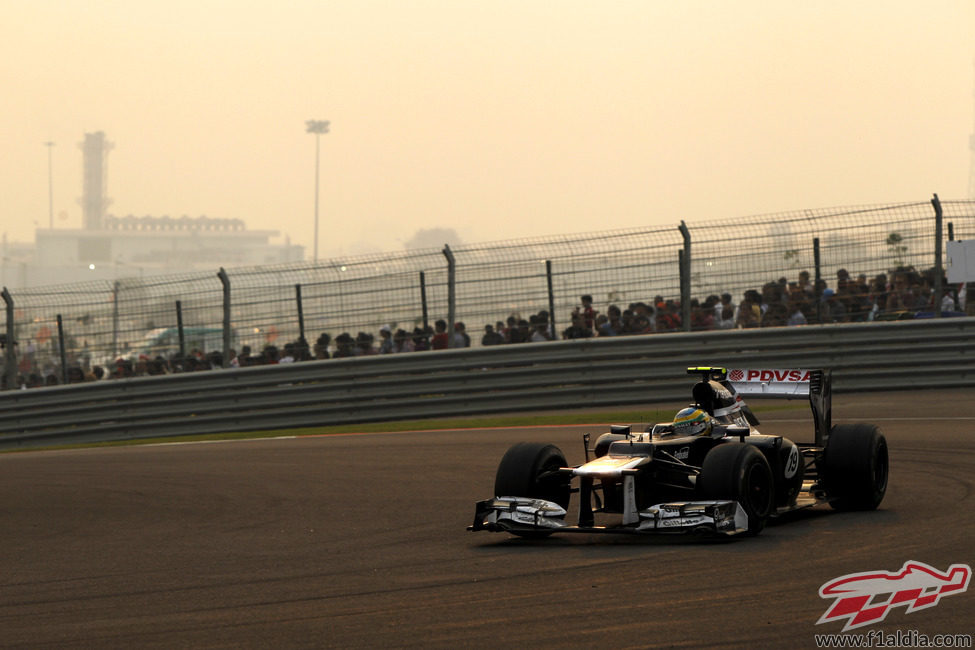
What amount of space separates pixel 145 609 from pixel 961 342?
13778mm

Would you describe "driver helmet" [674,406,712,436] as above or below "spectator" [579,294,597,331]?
below

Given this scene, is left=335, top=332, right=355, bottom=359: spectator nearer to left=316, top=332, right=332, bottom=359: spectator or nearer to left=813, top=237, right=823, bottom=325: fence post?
left=316, top=332, right=332, bottom=359: spectator

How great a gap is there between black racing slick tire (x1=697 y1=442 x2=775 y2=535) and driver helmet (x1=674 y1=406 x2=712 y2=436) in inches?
21.0

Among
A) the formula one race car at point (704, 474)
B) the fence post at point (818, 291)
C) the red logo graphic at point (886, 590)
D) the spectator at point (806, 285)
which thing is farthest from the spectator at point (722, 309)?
the red logo graphic at point (886, 590)

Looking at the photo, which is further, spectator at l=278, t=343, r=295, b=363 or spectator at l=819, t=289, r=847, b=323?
spectator at l=278, t=343, r=295, b=363

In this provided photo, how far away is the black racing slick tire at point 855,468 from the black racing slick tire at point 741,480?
3.03 ft

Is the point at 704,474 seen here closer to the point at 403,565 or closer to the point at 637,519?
the point at 637,519

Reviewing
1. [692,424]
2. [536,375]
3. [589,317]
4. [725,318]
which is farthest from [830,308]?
[692,424]

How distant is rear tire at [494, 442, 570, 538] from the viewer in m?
8.38

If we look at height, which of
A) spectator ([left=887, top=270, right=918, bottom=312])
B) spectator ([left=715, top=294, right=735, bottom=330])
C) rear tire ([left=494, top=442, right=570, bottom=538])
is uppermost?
spectator ([left=887, top=270, right=918, bottom=312])

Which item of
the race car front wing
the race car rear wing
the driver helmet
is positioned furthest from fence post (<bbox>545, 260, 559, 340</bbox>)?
the race car front wing

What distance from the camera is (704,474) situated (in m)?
7.84

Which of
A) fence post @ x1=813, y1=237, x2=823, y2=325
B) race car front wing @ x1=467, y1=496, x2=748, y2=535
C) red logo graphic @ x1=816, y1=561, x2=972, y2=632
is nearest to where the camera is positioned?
red logo graphic @ x1=816, y1=561, x2=972, y2=632

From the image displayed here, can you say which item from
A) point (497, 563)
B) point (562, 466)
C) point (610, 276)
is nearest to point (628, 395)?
point (610, 276)
